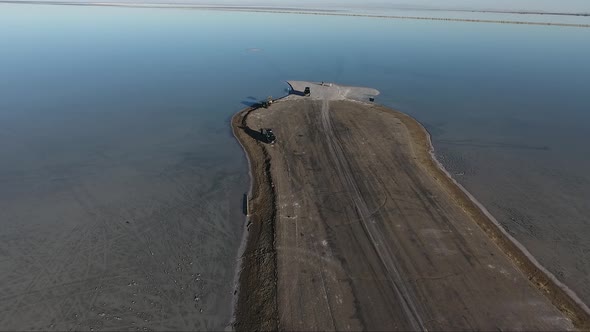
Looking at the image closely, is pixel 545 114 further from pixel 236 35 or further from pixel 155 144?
pixel 236 35

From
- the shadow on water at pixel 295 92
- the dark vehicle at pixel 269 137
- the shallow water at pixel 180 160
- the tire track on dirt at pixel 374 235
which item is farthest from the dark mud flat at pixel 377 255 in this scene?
the shadow on water at pixel 295 92

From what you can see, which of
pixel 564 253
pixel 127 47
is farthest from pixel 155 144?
pixel 127 47

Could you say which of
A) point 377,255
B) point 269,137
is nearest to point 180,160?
point 269,137

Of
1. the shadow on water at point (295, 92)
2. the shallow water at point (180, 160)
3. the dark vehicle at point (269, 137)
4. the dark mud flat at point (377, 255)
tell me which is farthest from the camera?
the shadow on water at point (295, 92)

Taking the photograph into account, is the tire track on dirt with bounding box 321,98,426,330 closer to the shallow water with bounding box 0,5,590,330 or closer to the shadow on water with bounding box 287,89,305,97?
the shallow water with bounding box 0,5,590,330

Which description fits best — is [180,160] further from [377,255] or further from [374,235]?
[377,255]

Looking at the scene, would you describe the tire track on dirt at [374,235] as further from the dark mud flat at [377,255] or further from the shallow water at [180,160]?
the shallow water at [180,160]
